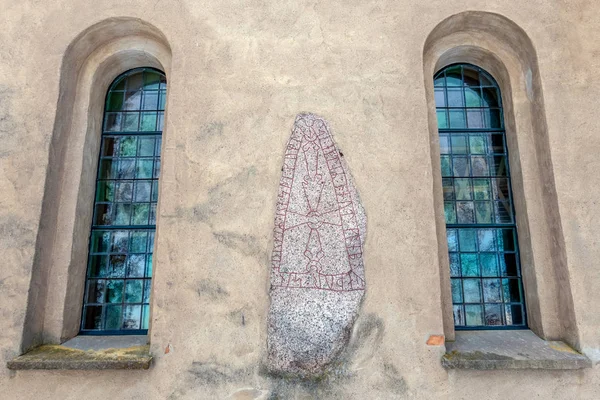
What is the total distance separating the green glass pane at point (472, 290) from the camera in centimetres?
420

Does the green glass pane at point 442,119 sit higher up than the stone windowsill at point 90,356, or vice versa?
the green glass pane at point 442,119

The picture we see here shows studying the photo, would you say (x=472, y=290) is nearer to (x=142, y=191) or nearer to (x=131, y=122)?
(x=142, y=191)

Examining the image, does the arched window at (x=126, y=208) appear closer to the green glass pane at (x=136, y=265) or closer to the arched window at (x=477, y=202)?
the green glass pane at (x=136, y=265)

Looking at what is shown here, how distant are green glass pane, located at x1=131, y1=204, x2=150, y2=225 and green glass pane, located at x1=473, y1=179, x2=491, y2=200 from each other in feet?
10.7

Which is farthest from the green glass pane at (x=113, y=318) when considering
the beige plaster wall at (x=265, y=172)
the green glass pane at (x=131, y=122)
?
the green glass pane at (x=131, y=122)

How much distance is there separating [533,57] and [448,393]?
125 inches

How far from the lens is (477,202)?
4402 mm

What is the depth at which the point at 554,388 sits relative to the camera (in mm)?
3475

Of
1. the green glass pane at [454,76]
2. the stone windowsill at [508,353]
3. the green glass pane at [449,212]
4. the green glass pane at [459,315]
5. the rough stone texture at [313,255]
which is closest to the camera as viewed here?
the stone windowsill at [508,353]

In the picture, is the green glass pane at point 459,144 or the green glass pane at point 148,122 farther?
the green glass pane at point 148,122

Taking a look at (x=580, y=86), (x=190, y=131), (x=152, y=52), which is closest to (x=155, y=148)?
(x=190, y=131)

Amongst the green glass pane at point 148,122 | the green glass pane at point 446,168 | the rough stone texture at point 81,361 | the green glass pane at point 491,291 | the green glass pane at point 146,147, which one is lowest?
the rough stone texture at point 81,361

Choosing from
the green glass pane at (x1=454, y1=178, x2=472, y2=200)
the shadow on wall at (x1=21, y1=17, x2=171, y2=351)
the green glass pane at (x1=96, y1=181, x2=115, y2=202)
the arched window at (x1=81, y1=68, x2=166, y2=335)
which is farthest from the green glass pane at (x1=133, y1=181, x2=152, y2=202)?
the green glass pane at (x1=454, y1=178, x2=472, y2=200)

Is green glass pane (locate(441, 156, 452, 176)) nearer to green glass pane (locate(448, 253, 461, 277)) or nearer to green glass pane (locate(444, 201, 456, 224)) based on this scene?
green glass pane (locate(444, 201, 456, 224))
